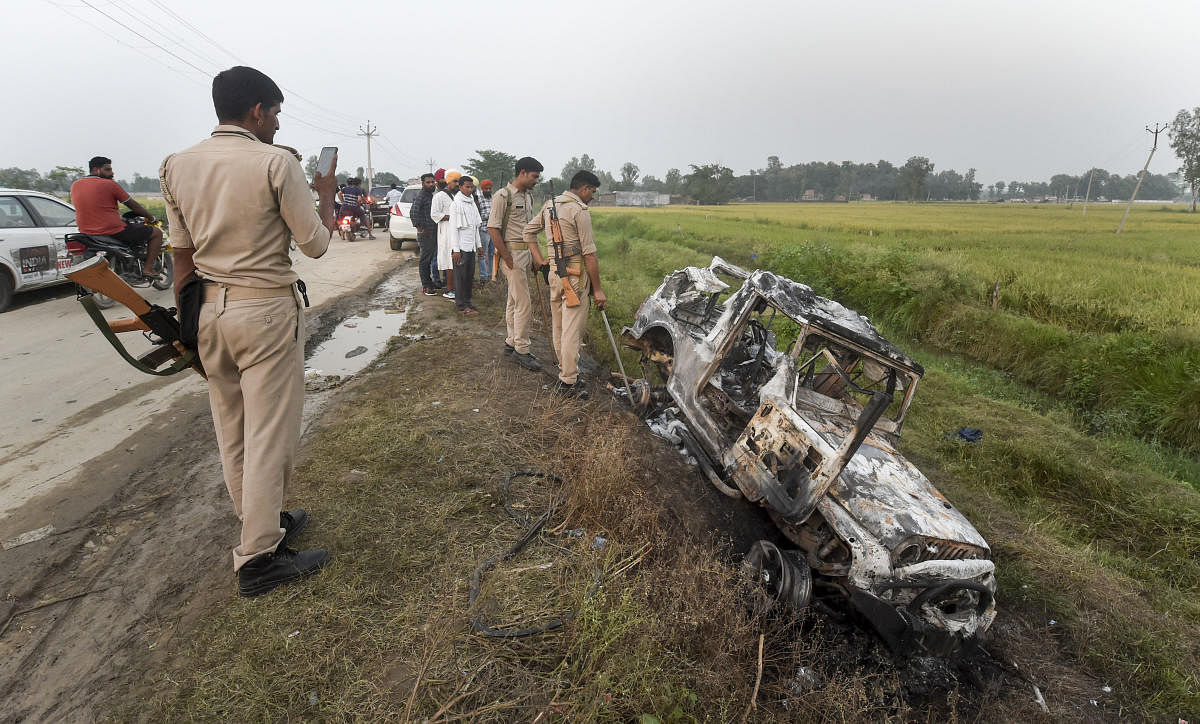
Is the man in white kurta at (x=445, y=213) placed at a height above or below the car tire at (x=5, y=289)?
above

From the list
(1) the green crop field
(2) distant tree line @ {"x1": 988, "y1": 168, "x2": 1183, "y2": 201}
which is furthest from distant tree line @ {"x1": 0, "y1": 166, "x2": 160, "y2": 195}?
(2) distant tree line @ {"x1": 988, "y1": 168, "x2": 1183, "y2": 201}

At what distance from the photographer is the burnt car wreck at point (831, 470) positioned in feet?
9.30

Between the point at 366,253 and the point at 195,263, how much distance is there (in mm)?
11952

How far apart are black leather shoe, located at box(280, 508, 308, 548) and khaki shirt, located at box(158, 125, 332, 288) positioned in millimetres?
1263

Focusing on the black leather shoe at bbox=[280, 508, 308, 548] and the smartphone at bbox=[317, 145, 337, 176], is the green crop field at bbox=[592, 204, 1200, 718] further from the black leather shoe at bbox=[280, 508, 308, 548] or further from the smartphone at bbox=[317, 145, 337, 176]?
the smartphone at bbox=[317, 145, 337, 176]

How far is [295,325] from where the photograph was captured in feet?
7.81

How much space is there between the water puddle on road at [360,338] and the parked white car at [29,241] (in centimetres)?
351

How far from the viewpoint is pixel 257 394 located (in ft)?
7.58

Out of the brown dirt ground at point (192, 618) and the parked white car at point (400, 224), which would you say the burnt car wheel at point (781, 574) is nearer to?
the brown dirt ground at point (192, 618)

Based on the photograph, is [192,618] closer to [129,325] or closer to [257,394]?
[257,394]

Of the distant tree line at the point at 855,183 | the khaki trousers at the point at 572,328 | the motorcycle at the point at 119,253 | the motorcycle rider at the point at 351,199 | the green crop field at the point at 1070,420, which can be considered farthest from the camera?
the distant tree line at the point at 855,183

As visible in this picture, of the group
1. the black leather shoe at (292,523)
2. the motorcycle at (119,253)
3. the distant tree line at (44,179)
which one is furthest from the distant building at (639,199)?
the black leather shoe at (292,523)

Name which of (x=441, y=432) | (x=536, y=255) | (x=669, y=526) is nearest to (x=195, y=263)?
(x=441, y=432)

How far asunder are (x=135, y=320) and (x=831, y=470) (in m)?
3.47
